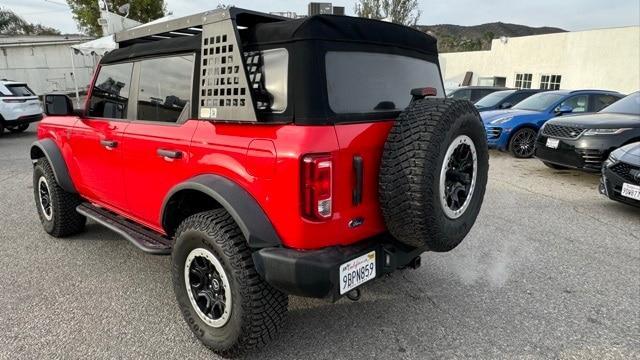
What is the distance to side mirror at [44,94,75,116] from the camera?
3713 millimetres

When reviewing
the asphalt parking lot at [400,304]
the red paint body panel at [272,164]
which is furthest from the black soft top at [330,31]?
the asphalt parking lot at [400,304]

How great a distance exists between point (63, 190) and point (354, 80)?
3.30m

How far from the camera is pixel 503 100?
36.6ft

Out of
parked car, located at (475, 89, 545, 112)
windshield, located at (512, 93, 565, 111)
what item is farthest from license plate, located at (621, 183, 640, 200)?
parked car, located at (475, 89, 545, 112)

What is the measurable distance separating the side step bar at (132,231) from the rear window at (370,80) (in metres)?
1.62

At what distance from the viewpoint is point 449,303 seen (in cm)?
312

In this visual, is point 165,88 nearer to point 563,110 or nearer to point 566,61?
point 563,110

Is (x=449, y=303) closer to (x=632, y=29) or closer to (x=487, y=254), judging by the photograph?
(x=487, y=254)

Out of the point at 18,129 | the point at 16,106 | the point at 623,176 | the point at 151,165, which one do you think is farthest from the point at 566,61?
the point at 151,165

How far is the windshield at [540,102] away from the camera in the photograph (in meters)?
9.51

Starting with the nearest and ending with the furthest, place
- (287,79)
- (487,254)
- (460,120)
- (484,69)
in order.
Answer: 1. (287,79)
2. (460,120)
3. (487,254)
4. (484,69)

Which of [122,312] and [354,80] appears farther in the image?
[122,312]

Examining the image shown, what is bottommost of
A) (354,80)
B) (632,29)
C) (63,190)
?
(63,190)

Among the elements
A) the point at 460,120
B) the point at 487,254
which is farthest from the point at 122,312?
the point at 487,254
